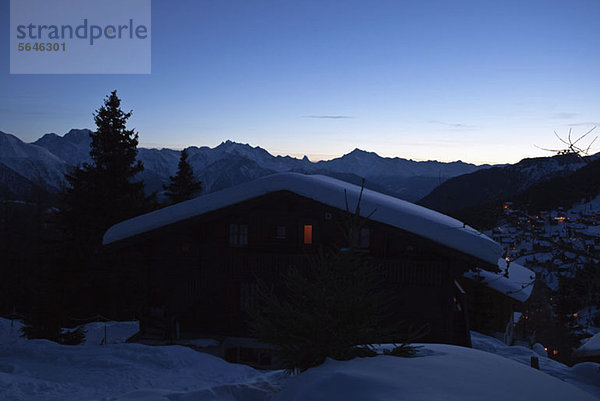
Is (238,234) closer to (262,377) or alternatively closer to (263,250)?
(263,250)

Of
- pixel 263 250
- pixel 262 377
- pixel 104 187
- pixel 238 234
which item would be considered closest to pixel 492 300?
pixel 263 250

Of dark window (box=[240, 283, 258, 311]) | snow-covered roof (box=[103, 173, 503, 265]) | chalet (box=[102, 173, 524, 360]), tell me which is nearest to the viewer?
snow-covered roof (box=[103, 173, 503, 265])

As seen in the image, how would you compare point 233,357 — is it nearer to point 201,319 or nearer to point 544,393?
point 201,319

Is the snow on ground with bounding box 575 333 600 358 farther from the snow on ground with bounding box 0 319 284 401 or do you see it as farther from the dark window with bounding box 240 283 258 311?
the dark window with bounding box 240 283 258 311

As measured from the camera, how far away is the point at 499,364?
22.7 feet

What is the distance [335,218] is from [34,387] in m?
11.4

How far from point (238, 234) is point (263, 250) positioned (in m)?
1.42

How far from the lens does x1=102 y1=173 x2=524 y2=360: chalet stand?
15.7 m

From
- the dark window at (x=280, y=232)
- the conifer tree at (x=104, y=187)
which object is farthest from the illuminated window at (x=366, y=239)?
the conifer tree at (x=104, y=187)

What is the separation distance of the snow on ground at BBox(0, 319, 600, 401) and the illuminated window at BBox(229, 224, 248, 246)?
20.4 ft

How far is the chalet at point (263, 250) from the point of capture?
15.7m

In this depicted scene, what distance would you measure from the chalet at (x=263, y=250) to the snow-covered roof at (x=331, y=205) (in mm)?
48

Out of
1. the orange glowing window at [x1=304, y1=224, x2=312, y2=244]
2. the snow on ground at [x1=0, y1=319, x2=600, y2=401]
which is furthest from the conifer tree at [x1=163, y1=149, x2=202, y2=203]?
the snow on ground at [x1=0, y1=319, x2=600, y2=401]

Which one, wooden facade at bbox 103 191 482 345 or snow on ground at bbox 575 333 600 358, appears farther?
wooden facade at bbox 103 191 482 345
